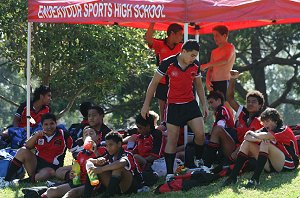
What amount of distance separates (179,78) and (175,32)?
1675 millimetres

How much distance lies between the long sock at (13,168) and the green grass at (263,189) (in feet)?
7.14

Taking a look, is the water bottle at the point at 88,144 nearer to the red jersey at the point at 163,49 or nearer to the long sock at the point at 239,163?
the long sock at the point at 239,163

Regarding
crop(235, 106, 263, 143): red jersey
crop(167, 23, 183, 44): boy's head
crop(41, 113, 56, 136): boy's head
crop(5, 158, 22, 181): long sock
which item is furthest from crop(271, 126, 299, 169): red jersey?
crop(5, 158, 22, 181): long sock

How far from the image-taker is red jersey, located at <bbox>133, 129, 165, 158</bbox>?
908 centimetres

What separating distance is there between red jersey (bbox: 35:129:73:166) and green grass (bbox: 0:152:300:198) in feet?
6.12

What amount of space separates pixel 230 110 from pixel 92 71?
4.66 meters

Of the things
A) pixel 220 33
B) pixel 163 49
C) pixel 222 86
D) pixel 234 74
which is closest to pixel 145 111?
pixel 163 49

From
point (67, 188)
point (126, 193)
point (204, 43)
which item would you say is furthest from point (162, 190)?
point (204, 43)

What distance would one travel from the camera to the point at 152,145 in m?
9.13

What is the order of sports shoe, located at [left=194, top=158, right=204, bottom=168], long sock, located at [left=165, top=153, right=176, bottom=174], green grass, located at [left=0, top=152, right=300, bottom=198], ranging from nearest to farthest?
green grass, located at [left=0, top=152, right=300, bottom=198] → long sock, located at [left=165, top=153, right=176, bottom=174] → sports shoe, located at [left=194, top=158, right=204, bottom=168]

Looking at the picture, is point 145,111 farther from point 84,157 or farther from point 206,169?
point 206,169

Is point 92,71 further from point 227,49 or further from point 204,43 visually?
point 204,43

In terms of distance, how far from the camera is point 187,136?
9.24 meters

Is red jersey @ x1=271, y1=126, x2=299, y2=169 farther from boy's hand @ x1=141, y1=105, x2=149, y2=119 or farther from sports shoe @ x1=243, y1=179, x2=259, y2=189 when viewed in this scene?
boy's hand @ x1=141, y1=105, x2=149, y2=119
